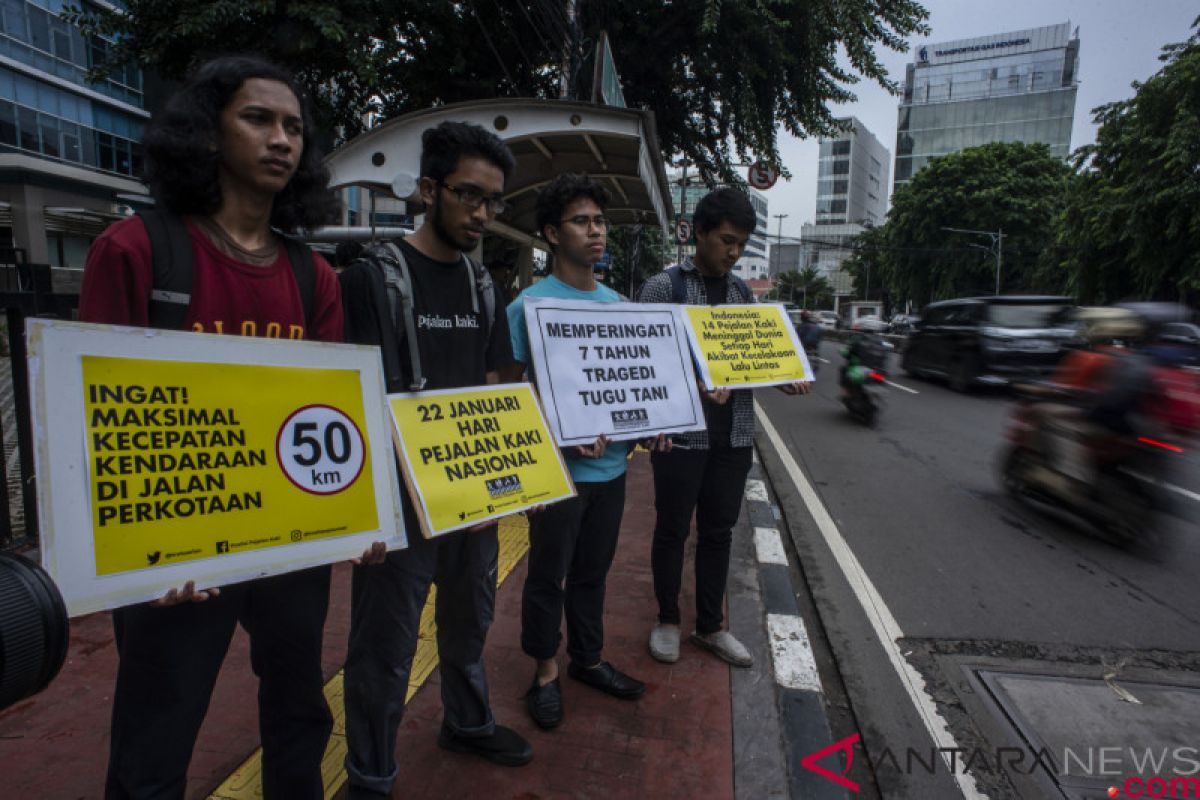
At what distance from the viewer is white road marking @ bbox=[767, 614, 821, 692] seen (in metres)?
2.65

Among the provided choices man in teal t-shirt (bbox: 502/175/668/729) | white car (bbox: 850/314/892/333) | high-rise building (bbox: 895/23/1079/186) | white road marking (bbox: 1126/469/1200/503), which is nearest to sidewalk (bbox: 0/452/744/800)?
man in teal t-shirt (bbox: 502/175/668/729)

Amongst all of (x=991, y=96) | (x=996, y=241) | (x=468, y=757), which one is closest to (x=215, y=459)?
(x=468, y=757)

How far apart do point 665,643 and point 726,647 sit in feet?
0.88

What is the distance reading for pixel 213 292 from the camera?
1.37 metres

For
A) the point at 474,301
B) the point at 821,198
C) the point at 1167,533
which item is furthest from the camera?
the point at 821,198

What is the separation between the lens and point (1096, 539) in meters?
4.43

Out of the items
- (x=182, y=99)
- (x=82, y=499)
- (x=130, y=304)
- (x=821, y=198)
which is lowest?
(x=82, y=499)

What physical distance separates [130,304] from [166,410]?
217 mm

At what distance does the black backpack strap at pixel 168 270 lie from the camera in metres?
1.29

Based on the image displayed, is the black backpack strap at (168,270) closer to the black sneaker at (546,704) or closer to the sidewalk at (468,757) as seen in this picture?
the sidewalk at (468,757)

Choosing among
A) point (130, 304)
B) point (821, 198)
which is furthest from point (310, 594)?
point (821, 198)

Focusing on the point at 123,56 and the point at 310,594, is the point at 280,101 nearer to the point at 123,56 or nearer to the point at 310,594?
the point at 310,594

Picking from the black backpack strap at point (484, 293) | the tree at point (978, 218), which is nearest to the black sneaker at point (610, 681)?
the black backpack strap at point (484, 293)

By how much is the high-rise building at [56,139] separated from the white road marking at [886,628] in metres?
21.1
